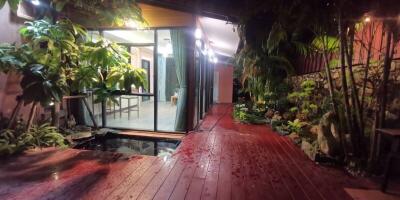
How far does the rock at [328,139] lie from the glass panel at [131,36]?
3.66 m

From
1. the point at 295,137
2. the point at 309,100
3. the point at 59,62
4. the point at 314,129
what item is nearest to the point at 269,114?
the point at 309,100

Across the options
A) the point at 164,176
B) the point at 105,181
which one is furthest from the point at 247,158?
the point at 105,181

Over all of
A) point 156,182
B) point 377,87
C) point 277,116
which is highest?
point 377,87

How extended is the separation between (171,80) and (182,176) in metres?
3.11

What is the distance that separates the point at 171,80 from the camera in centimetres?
568

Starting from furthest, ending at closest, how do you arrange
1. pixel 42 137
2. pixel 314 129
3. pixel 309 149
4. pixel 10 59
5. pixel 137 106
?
pixel 137 106 < pixel 314 129 < pixel 42 137 < pixel 309 149 < pixel 10 59

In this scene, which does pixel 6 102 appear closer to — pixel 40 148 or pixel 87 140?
pixel 40 148

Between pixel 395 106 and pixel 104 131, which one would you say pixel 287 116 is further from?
pixel 104 131

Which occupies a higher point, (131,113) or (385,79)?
(385,79)

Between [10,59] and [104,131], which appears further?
[104,131]

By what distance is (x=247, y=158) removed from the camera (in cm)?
367

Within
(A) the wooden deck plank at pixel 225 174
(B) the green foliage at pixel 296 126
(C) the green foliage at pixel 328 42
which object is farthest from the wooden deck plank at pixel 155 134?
(C) the green foliage at pixel 328 42

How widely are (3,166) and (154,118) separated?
9.01 feet

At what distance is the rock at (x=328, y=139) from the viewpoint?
3479 millimetres
